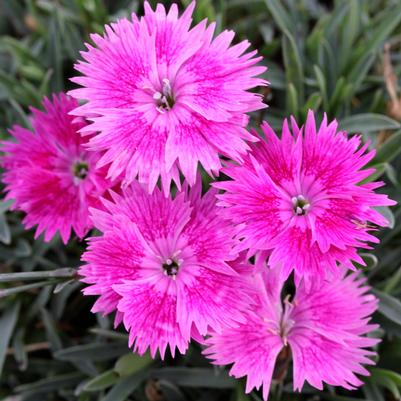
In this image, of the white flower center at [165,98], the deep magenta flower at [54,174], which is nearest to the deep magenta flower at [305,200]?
the white flower center at [165,98]

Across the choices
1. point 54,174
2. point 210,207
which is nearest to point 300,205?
point 210,207

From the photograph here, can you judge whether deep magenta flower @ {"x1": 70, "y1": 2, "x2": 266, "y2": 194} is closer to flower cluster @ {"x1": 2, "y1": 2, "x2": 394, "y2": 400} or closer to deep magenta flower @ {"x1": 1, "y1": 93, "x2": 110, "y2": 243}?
flower cluster @ {"x1": 2, "y1": 2, "x2": 394, "y2": 400}

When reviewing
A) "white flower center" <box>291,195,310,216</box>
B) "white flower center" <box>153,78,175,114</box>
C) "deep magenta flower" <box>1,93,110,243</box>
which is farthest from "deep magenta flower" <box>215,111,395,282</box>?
"deep magenta flower" <box>1,93,110,243</box>

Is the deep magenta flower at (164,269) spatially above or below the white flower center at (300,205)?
below

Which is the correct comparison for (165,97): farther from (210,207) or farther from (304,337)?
(304,337)

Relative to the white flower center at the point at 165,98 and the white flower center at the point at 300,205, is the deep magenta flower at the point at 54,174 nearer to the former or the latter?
the white flower center at the point at 165,98

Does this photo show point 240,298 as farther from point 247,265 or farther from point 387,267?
point 387,267
